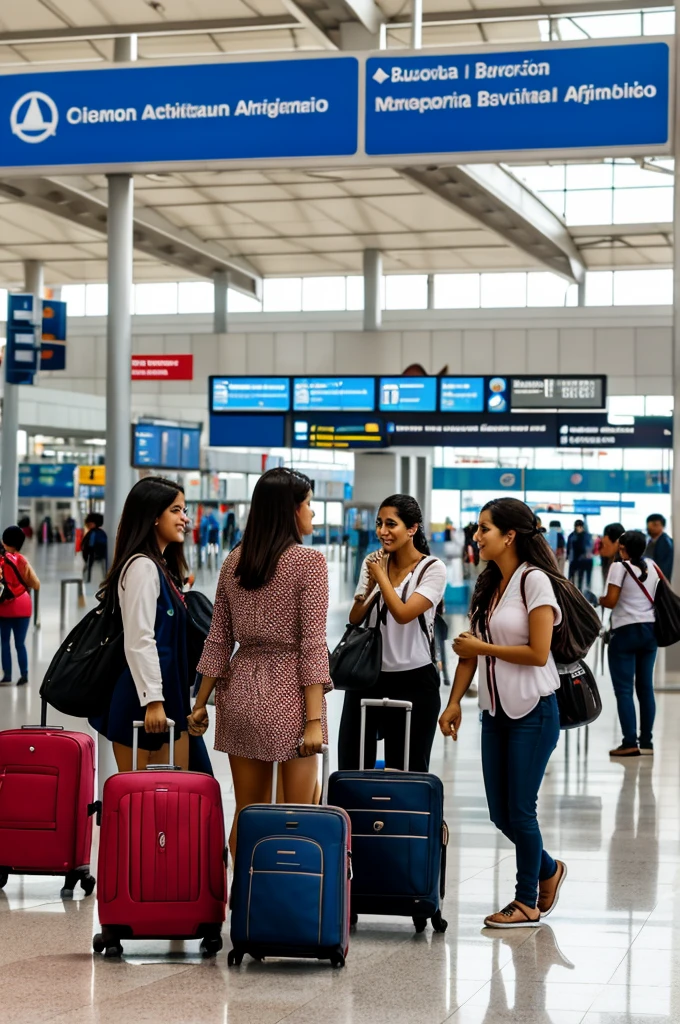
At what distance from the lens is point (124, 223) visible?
1383cm

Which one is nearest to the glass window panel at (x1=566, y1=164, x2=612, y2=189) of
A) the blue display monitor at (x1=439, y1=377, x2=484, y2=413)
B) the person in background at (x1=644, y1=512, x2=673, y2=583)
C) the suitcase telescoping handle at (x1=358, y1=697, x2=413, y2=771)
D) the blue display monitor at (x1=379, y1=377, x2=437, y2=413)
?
the blue display monitor at (x1=439, y1=377, x2=484, y2=413)

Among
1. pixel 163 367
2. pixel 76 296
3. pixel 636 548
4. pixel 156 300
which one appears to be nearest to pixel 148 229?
pixel 163 367

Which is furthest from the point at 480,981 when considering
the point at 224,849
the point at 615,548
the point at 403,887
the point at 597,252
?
the point at 597,252

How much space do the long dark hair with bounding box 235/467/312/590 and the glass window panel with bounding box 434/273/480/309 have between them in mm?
36559

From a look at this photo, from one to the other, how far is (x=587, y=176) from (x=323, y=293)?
37.2ft

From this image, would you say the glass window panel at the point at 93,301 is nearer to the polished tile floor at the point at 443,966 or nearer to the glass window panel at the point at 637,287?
the glass window panel at the point at 637,287

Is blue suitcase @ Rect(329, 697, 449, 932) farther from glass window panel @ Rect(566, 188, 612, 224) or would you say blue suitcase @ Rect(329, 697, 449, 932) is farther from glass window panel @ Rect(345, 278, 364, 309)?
glass window panel @ Rect(345, 278, 364, 309)

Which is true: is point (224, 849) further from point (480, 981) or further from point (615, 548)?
point (615, 548)

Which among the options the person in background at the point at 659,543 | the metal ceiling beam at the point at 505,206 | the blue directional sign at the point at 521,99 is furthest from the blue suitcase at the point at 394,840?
the metal ceiling beam at the point at 505,206

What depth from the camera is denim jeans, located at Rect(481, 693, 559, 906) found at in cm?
525

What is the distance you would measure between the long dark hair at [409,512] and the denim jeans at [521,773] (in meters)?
1.02

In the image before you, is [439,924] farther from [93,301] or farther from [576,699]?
[93,301]

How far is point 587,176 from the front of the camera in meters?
32.4

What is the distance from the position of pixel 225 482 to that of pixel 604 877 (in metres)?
40.3
